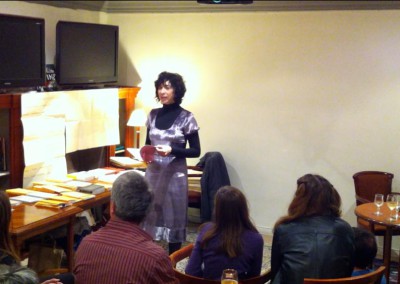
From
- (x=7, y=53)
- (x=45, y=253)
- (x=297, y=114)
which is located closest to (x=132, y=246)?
(x=45, y=253)

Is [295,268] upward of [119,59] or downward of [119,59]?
downward

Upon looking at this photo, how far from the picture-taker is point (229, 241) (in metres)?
2.47

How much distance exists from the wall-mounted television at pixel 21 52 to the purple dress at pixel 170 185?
1190 millimetres

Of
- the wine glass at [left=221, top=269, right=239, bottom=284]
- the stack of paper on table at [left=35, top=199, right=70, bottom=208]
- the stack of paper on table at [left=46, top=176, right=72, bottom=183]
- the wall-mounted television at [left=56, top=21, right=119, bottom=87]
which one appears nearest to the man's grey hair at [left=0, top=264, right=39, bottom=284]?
the wine glass at [left=221, top=269, right=239, bottom=284]

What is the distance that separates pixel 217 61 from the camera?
548cm

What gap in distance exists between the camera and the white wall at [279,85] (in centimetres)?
490

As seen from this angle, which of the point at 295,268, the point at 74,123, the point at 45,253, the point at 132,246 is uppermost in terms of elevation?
the point at 74,123

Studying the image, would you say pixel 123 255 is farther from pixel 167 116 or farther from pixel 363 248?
pixel 167 116

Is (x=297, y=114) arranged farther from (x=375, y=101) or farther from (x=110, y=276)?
(x=110, y=276)

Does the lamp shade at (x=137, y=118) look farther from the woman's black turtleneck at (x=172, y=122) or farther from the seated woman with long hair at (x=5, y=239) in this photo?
the seated woman with long hair at (x=5, y=239)

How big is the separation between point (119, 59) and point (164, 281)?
4.19 meters

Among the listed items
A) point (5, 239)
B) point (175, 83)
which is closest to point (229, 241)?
point (5, 239)

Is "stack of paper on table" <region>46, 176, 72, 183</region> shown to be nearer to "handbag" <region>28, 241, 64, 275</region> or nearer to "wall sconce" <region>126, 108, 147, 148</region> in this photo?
"handbag" <region>28, 241, 64, 275</region>

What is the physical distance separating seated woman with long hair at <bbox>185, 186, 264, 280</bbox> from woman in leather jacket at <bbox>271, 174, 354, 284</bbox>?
0.12 metres
